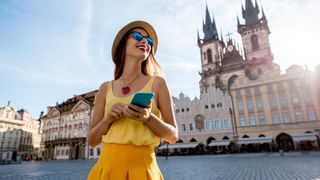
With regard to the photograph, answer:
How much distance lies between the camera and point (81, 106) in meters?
40.5

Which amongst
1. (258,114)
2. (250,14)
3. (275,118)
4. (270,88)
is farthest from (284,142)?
(250,14)

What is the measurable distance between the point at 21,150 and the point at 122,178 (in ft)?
207

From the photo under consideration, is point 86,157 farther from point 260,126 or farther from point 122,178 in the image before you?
point 122,178

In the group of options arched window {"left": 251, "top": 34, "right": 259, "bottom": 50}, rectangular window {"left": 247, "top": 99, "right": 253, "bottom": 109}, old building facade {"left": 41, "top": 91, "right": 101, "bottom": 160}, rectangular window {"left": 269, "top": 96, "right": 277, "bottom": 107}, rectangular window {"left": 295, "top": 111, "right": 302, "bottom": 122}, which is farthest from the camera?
arched window {"left": 251, "top": 34, "right": 259, "bottom": 50}

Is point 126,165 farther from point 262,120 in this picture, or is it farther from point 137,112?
point 262,120

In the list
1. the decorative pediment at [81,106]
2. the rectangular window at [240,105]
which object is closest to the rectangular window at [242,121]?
the rectangular window at [240,105]

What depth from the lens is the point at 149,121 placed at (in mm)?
1137

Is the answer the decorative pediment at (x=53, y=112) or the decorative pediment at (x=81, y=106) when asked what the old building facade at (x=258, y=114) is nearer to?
the decorative pediment at (x=81, y=106)

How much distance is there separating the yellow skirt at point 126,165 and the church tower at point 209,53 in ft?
152

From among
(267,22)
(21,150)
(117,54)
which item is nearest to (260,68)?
(267,22)

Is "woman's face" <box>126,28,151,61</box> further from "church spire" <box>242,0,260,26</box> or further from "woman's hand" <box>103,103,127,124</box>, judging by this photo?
"church spire" <box>242,0,260,26</box>

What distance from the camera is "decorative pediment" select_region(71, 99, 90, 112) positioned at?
3976cm

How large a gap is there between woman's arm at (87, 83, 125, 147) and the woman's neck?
6.6 inches

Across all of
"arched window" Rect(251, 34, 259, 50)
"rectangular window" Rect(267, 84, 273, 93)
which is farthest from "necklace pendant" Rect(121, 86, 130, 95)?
"arched window" Rect(251, 34, 259, 50)
